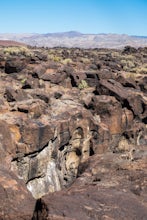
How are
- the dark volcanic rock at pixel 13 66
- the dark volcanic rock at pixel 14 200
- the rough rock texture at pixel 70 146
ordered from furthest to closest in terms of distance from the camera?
the dark volcanic rock at pixel 13 66
the rough rock texture at pixel 70 146
the dark volcanic rock at pixel 14 200

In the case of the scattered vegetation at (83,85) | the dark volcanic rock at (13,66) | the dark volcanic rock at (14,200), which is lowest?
the scattered vegetation at (83,85)

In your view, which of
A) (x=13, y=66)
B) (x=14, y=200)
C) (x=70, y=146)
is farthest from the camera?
(x=13, y=66)

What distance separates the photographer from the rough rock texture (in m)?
8.35

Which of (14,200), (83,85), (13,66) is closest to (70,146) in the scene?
(83,85)

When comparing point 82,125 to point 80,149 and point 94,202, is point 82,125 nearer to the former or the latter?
point 80,149

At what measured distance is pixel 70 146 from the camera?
21328 millimetres

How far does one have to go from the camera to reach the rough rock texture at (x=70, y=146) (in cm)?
835

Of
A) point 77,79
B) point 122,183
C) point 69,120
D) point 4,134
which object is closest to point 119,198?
point 122,183

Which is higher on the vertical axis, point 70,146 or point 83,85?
point 83,85

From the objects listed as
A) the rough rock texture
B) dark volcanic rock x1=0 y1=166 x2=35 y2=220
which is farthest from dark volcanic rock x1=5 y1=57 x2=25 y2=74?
dark volcanic rock x1=0 y1=166 x2=35 y2=220

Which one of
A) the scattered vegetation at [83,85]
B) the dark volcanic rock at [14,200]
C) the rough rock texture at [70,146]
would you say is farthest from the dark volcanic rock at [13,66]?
the dark volcanic rock at [14,200]

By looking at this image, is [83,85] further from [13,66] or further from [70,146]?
[70,146]

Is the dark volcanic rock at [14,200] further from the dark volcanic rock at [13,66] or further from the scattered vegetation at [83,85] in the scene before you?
the dark volcanic rock at [13,66]

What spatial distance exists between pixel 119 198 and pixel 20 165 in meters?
9.07
